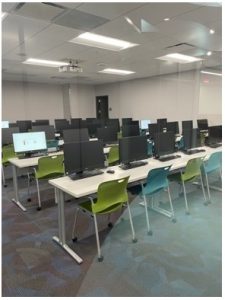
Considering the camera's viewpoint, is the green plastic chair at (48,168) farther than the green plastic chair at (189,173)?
Yes

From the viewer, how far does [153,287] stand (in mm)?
1899

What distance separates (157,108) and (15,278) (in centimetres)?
758

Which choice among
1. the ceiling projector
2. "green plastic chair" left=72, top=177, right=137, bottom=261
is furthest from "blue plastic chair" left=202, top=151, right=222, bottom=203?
the ceiling projector

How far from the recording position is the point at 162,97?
27.8 feet

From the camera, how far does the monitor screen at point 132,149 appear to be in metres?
3.12

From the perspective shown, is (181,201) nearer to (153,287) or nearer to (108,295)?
(153,287)

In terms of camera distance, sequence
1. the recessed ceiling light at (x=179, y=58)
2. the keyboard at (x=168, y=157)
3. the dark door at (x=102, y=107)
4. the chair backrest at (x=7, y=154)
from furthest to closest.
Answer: the dark door at (x=102, y=107)
the recessed ceiling light at (x=179, y=58)
the chair backrest at (x=7, y=154)
the keyboard at (x=168, y=157)

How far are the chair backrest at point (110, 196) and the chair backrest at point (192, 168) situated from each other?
114 centimetres

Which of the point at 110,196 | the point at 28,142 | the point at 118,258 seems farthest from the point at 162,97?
the point at 118,258

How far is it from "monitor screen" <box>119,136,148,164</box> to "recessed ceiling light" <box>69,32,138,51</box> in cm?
198

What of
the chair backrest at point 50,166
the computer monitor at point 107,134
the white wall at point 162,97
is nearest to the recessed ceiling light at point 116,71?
the white wall at point 162,97

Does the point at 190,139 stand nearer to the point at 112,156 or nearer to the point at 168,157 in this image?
the point at 168,157

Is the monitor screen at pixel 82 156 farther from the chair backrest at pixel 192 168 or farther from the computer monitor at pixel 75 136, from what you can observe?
the chair backrest at pixel 192 168

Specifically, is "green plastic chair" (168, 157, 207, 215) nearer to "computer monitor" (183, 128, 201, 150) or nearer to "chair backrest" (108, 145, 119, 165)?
"computer monitor" (183, 128, 201, 150)
